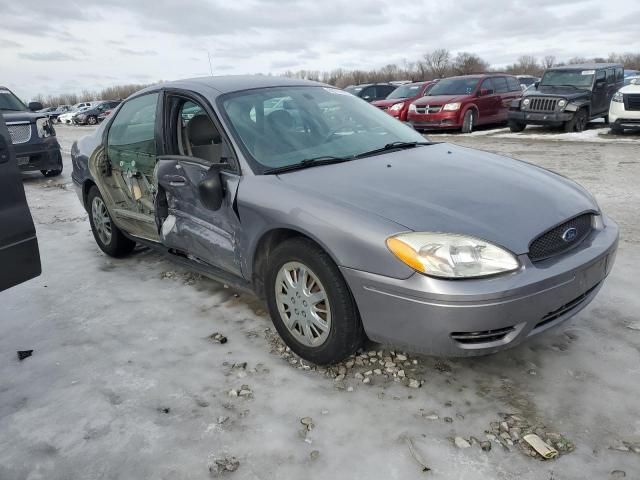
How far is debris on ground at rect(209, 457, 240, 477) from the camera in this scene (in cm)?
212

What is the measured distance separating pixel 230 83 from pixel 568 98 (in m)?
11.7

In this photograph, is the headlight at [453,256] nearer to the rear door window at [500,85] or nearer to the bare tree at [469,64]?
the rear door window at [500,85]

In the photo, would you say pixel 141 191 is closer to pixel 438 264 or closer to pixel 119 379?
pixel 119 379

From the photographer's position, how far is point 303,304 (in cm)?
278

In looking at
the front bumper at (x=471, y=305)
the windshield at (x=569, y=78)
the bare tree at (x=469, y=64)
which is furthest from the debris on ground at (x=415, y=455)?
the bare tree at (x=469, y=64)

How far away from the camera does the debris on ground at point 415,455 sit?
208 cm

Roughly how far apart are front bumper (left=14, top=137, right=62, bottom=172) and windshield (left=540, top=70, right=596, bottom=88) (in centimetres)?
1201

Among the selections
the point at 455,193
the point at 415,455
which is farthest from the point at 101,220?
the point at 415,455

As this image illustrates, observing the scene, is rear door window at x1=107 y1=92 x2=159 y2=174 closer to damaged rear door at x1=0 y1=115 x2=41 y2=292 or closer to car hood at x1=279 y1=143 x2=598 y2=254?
damaged rear door at x1=0 y1=115 x2=41 y2=292

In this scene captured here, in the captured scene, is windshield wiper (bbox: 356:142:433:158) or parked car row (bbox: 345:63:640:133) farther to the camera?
parked car row (bbox: 345:63:640:133)

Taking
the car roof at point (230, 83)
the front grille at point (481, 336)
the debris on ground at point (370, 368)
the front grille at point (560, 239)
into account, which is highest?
the car roof at point (230, 83)

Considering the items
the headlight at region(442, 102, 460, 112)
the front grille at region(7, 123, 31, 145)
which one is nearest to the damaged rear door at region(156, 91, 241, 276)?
the front grille at region(7, 123, 31, 145)

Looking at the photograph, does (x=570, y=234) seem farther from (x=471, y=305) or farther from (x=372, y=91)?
(x=372, y=91)

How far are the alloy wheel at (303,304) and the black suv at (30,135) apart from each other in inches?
313
